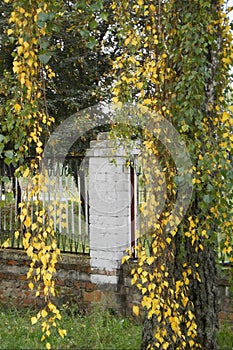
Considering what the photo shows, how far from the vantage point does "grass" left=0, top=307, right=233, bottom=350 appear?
4.72 metres

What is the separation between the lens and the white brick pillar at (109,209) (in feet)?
18.1

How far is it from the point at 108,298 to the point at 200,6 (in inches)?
118

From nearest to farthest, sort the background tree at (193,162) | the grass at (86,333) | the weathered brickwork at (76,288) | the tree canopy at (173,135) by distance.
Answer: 1. the tree canopy at (173,135)
2. the background tree at (193,162)
3. the grass at (86,333)
4. the weathered brickwork at (76,288)

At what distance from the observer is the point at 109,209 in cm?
554

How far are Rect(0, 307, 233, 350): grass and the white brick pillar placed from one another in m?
0.40

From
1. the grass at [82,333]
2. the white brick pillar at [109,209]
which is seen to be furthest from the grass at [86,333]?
the white brick pillar at [109,209]

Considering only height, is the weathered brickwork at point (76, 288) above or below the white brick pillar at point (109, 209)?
below

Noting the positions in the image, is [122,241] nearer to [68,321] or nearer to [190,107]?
[68,321]

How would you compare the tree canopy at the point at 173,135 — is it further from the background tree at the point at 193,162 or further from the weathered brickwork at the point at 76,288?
the weathered brickwork at the point at 76,288

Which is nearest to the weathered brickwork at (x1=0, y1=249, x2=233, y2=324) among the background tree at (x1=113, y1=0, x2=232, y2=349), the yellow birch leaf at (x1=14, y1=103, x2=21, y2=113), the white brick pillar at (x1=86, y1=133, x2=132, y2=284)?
the white brick pillar at (x1=86, y1=133, x2=132, y2=284)

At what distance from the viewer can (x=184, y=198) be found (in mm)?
3635

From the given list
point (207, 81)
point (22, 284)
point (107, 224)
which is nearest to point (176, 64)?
point (207, 81)

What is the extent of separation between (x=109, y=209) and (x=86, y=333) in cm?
118

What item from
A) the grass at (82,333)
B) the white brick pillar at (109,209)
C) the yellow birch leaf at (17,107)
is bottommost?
the grass at (82,333)
